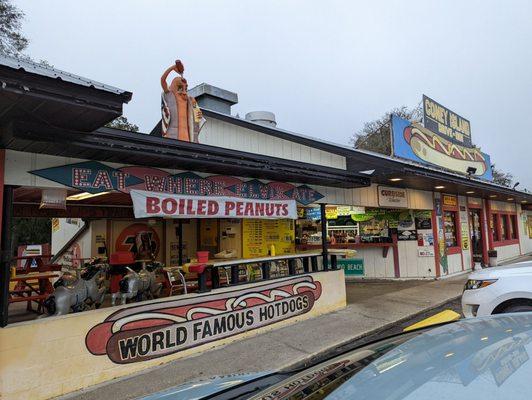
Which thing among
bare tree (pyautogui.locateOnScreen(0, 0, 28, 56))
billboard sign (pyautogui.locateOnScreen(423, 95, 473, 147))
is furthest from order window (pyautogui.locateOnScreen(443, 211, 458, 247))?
bare tree (pyautogui.locateOnScreen(0, 0, 28, 56))

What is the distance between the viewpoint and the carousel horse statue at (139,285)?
6.38m

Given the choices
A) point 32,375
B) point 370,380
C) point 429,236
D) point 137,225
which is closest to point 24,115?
point 32,375

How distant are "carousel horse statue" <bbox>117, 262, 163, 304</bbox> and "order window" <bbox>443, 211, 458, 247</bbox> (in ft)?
34.0

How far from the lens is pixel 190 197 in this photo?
19.0ft

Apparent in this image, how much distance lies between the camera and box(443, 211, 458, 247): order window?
13.5m

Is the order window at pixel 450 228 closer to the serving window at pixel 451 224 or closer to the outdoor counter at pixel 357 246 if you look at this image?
the serving window at pixel 451 224

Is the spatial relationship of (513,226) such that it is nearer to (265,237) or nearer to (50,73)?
(265,237)

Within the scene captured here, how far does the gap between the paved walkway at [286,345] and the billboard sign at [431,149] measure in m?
5.14

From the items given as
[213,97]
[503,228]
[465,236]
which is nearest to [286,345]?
[213,97]

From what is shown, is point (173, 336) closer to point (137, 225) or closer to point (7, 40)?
point (137, 225)

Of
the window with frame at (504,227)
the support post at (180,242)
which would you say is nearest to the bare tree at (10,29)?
the support post at (180,242)

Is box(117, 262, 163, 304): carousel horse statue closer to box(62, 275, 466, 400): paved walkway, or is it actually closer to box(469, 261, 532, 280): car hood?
box(62, 275, 466, 400): paved walkway

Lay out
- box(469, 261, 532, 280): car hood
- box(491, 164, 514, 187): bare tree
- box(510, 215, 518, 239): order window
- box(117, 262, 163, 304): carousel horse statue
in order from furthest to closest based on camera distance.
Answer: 1. box(491, 164, 514, 187): bare tree
2. box(510, 215, 518, 239): order window
3. box(117, 262, 163, 304): carousel horse statue
4. box(469, 261, 532, 280): car hood

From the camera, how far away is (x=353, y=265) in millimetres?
13625
